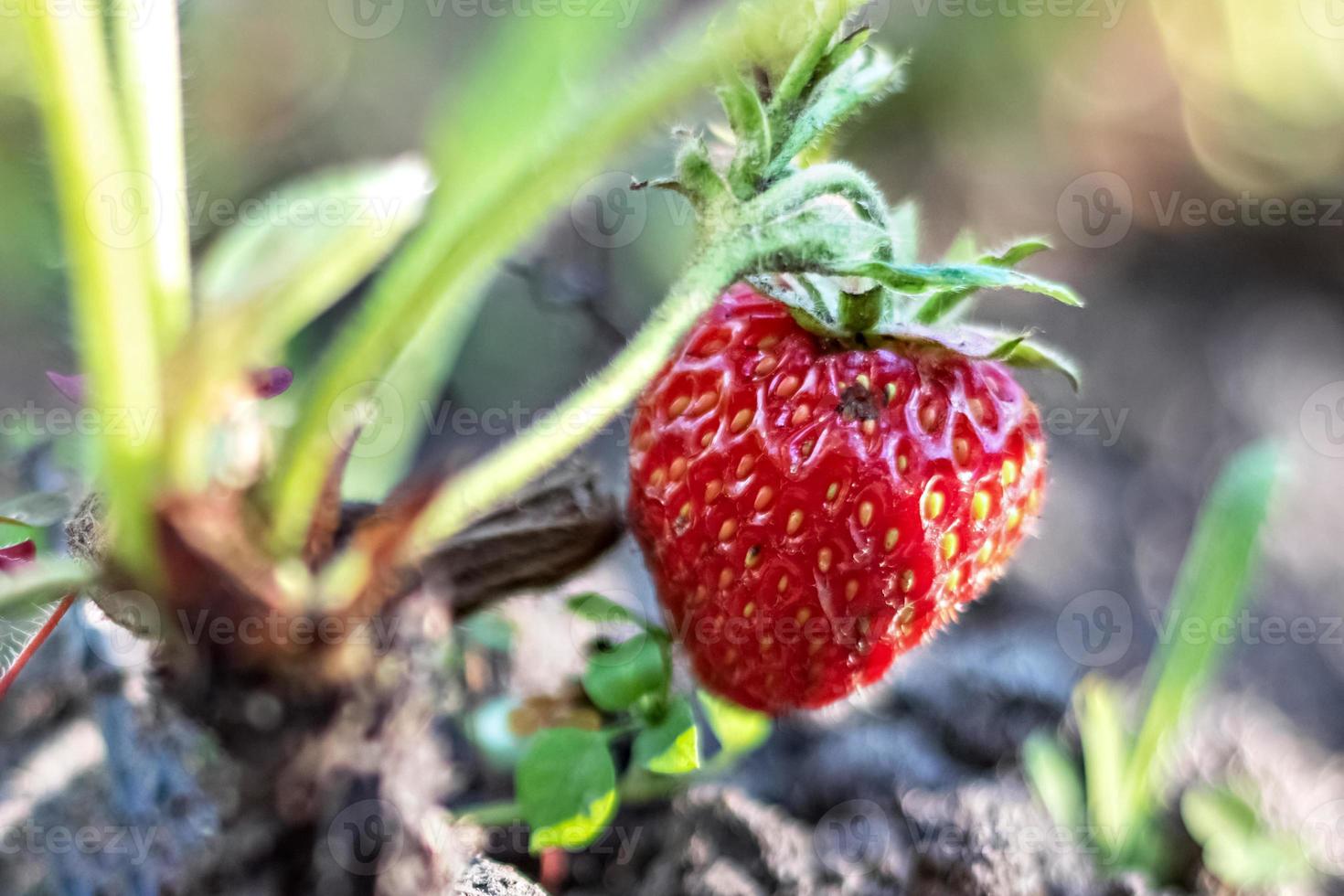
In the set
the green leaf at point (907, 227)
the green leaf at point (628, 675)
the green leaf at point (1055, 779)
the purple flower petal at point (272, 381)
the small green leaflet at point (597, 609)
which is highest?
the purple flower petal at point (272, 381)

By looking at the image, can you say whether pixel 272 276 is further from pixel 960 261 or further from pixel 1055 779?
pixel 1055 779

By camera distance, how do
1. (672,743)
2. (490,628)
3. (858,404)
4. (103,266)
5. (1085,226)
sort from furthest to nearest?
1. (1085,226)
2. (490,628)
3. (672,743)
4. (858,404)
5. (103,266)

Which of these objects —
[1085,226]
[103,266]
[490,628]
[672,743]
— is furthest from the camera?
[1085,226]

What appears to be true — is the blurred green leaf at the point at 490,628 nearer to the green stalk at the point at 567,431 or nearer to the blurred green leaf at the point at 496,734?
the blurred green leaf at the point at 496,734

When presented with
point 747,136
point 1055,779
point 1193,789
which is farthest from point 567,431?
point 1193,789

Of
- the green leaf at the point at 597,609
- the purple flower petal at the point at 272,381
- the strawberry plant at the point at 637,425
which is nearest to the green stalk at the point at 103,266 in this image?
the strawberry plant at the point at 637,425

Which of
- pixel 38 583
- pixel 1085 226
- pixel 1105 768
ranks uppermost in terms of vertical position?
pixel 38 583

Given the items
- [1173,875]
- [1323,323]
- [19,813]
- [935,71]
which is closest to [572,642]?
[19,813]

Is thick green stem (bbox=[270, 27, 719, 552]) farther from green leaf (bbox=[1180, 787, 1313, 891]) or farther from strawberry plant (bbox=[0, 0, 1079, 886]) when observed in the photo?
green leaf (bbox=[1180, 787, 1313, 891])
